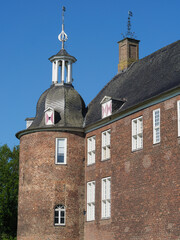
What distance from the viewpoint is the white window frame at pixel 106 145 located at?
3362 cm

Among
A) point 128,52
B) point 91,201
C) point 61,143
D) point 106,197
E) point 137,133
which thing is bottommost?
point 91,201

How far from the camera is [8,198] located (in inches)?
2265

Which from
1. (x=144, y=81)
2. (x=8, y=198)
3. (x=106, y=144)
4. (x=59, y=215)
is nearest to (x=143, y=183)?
(x=106, y=144)

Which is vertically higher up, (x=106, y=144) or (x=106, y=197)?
(x=106, y=144)

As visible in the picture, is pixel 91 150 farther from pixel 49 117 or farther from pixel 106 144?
pixel 49 117

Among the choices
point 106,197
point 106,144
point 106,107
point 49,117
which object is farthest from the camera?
point 49,117

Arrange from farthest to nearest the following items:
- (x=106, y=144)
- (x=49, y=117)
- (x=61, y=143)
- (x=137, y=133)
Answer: (x=49, y=117)
(x=61, y=143)
(x=106, y=144)
(x=137, y=133)

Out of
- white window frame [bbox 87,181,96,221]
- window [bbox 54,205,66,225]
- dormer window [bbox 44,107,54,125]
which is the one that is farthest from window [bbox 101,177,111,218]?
dormer window [bbox 44,107,54,125]

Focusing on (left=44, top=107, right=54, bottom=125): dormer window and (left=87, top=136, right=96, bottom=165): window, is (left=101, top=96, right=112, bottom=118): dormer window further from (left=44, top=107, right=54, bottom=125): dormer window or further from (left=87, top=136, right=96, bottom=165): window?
(left=44, top=107, right=54, bottom=125): dormer window

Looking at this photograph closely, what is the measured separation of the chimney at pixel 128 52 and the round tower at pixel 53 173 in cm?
528

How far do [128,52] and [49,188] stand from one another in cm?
1315

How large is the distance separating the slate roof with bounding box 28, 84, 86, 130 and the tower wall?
0.96 m

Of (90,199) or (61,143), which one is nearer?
(90,199)

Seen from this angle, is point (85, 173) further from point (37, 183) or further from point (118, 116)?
point (118, 116)
